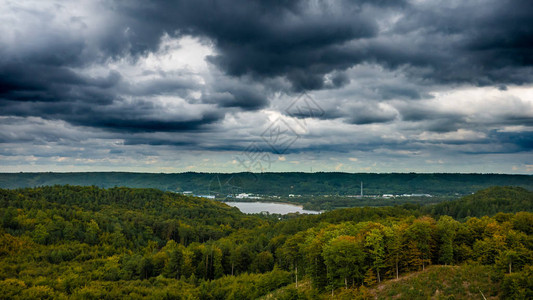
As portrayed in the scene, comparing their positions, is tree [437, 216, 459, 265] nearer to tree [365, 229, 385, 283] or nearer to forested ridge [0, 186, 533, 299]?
forested ridge [0, 186, 533, 299]

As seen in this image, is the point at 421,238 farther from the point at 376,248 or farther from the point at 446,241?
the point at 376,248

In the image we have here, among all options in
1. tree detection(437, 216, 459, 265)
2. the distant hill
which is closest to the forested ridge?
tree detection(437, 216, 459, 265)

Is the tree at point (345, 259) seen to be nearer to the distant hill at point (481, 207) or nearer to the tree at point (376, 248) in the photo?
the tree at point (376, 248)

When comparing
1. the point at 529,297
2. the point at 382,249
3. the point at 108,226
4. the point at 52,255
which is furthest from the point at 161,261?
the point at 529,297

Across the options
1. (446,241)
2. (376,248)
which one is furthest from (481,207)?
(376,248)

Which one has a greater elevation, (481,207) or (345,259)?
(345,259)

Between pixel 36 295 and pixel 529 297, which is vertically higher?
pixel 529 297

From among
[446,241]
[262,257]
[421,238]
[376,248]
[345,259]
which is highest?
[421,238]

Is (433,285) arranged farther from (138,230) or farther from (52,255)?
(138,230)
